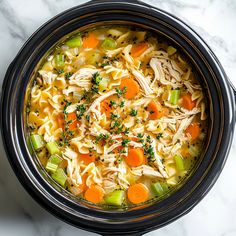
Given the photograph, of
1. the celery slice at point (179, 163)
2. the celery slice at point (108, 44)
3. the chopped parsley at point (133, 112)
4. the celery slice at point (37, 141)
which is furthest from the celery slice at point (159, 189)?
the celery slice at point (108, 44)

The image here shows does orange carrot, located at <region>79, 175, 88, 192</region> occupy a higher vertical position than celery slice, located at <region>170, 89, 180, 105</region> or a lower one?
lower

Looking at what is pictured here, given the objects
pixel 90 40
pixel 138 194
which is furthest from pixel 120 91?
pixel 138 194

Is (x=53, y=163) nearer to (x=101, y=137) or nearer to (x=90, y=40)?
(x=101, y=137)

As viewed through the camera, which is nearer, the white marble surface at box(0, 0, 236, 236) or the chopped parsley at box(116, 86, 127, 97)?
the chopped parsley at box(116, 86, 127, 97)

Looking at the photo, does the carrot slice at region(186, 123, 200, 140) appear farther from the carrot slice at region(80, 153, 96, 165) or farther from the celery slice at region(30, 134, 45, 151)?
the celery slice at region(30, 134, 45, 151)

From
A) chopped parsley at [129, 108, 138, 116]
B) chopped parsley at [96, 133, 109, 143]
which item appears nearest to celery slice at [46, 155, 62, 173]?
chopped parsley at [96, 133, 109, 143]

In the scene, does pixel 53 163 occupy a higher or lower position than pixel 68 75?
lower
